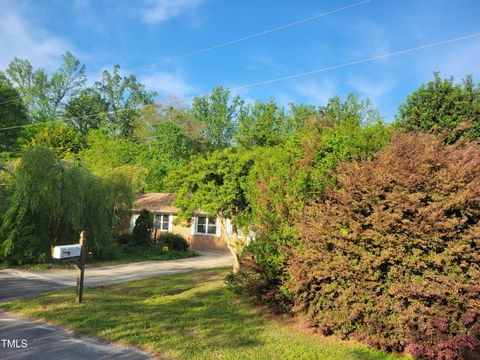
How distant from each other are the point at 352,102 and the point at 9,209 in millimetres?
33203

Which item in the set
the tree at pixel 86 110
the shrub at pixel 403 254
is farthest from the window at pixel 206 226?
the tree at pixel 86 110

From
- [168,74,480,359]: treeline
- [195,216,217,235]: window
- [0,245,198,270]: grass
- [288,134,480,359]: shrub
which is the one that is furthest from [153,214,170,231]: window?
[288,134,480,359]: shrub

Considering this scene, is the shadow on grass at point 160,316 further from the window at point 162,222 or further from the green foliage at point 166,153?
the green foliage at point 166,153

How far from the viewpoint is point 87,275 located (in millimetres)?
13078

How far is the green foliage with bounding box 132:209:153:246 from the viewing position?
69.1ft

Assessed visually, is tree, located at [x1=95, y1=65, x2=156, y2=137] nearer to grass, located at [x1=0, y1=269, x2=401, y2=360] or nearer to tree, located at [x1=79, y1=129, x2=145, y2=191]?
tree, located at [x1=79, y1=129, x2=145, y2=191]

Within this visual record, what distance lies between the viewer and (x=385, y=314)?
224 inches

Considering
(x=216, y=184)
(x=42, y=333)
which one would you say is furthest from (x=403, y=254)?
(x=216, y=184)

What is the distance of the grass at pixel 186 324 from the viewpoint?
5.51 metres

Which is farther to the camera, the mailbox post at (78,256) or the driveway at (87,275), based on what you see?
the driveway at (87,275)

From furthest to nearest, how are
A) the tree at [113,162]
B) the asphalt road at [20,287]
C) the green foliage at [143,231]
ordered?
the tree at [113,162]
the green foliage at [143,231]
the asphalt road at [20,287]

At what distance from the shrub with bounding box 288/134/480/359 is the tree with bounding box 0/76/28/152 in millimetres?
33186

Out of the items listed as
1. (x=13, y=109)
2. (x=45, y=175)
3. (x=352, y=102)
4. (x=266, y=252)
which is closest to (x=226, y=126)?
(x=352, y=102)

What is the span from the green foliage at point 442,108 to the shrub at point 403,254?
4.18m
